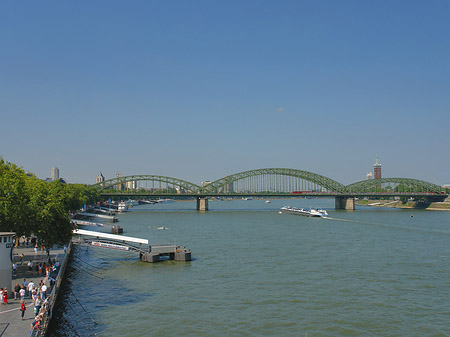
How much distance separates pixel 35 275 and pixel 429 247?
4995 centimetres

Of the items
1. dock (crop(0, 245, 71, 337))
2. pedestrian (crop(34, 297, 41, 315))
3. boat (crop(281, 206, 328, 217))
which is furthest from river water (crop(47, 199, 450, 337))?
boat (crop(281, 206, 328, 217))

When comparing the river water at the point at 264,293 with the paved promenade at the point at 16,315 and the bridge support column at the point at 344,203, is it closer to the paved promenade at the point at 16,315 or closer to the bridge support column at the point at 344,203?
the paved promenade at the point at 16,315

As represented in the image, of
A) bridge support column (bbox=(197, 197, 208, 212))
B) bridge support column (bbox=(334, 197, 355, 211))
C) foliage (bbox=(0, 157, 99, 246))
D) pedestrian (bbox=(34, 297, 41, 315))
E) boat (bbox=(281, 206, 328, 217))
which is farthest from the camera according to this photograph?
bridge support column (bbox=(334, 197, 355, 211))

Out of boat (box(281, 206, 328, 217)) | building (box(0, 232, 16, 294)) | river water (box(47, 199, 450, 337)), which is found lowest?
river water (box(47, 199, 450, 337))

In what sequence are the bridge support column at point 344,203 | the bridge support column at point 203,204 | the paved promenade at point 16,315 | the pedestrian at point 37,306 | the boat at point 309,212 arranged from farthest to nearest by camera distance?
the bridge support column at point 344,203, the bridge support column at point 203,204, the boat at point 309,212, the pedestrian at point 37,306, the paved promenade at point 16,315

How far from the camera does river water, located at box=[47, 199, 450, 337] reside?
86.2 feet

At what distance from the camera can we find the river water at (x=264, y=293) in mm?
26281

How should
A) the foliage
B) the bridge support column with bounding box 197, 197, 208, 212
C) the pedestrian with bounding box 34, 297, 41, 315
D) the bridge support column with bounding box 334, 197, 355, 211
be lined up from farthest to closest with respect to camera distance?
the bridge support column with bounding box 334, 197, 355, 211, the bridge support column with bounding box 197, 197, 208, 212, the foliage, the pedestrian with bounding box 34, 297, 41, 315

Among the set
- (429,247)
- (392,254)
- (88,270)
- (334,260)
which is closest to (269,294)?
(334,260)

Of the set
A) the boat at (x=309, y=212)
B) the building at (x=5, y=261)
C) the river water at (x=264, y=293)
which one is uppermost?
the building at (x=5, y=261)

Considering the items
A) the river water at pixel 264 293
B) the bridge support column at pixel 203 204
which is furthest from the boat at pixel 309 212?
the river water at pixel 264 293

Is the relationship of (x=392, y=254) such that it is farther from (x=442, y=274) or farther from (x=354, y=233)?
(x=354, y=233)

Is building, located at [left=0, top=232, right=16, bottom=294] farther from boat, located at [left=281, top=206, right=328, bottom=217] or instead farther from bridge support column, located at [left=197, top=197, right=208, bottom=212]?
bridge support column, located at [left=197, top=197, right=208, bottom=212]

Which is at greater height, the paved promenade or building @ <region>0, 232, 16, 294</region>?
building @ <region>0, 232, 16, 294</region>
